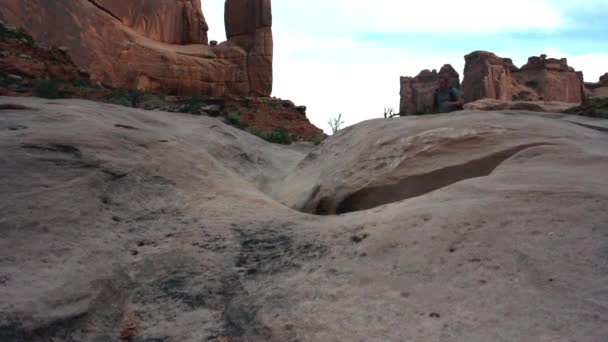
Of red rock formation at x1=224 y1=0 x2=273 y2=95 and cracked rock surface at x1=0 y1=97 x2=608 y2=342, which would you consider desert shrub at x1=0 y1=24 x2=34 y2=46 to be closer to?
red rock formation at x1=224 y1=0 x2=273 y2=95

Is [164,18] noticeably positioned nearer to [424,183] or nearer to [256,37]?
[256,37]

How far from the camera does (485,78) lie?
1371 inches

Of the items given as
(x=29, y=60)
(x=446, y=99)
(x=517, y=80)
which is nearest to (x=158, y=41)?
(x=29, y=60)

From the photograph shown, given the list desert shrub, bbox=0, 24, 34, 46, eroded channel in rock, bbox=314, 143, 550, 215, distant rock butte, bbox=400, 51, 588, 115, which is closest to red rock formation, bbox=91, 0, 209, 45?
desert shrub, bbox=0, 24, 34, 46

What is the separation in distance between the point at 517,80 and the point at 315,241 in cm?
3882

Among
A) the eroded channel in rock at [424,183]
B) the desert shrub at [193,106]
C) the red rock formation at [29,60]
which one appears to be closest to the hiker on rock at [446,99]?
the eroded channel in rock at [424,183]

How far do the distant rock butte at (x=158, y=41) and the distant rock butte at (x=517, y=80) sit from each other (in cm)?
1372

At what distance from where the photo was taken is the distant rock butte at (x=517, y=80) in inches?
1389

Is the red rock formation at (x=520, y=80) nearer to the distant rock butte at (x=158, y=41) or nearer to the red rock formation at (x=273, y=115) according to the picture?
the red rock formation at (x=273, y=115)

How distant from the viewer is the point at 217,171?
4980 mm

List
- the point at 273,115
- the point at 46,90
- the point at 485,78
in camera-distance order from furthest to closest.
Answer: the point at 485,78, the point at 273,115, the point at 46,90

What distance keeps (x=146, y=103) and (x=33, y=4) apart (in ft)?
15.5

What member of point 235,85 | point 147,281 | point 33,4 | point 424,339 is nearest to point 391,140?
point 147,281

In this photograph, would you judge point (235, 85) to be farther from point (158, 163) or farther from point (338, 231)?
point (338, 231)
